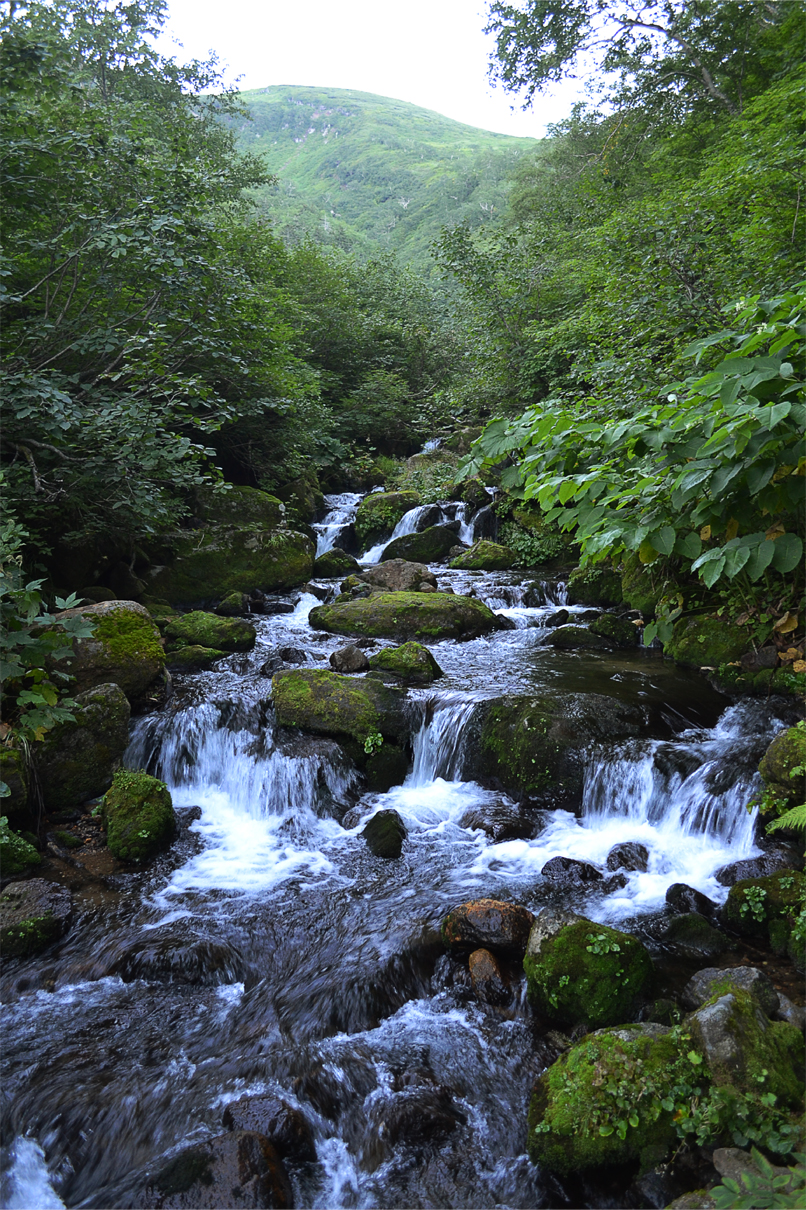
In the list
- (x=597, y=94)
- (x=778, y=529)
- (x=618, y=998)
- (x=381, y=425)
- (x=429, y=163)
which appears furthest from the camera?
(x=429, y=163)

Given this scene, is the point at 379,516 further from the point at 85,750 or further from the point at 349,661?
the point at 85,750

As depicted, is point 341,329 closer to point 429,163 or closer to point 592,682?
point 592,682

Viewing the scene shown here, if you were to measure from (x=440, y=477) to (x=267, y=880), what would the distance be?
14382 mm

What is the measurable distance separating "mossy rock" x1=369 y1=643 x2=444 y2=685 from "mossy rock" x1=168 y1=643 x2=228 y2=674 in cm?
249

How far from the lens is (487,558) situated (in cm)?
1391

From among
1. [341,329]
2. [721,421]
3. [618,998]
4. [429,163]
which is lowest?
[618,998]

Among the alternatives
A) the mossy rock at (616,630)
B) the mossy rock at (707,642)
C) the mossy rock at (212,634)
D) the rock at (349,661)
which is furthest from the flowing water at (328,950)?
the mossy rock at (212,634)

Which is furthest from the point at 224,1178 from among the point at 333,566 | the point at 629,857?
the point at 333,566

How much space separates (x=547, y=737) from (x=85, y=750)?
484cm

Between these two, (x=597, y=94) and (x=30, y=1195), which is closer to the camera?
(x=30, y=1195)

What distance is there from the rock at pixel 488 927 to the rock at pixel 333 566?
10401 mm

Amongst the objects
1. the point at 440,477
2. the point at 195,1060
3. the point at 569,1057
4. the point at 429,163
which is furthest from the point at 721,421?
the point at 429,163

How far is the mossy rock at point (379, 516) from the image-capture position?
16766mm

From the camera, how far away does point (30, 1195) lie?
9.86 ft
